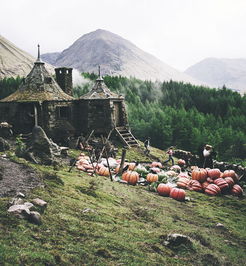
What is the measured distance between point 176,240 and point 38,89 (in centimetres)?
2488

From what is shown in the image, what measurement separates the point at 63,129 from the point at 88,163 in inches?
394

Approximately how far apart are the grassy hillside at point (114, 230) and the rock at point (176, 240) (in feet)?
0.51

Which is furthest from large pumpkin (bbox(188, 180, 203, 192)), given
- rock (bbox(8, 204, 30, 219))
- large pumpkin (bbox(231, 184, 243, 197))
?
rock (bbox(8, 204, 30, 219))

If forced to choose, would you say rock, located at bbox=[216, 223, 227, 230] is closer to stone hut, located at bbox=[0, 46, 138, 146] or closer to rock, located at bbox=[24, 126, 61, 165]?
rock, located at bbox=[24, 126, 61, 165]

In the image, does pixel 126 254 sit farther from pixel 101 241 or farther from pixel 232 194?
pixel 232 194

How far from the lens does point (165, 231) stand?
37.3 ft

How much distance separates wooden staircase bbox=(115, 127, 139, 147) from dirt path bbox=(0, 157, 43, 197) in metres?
18.1

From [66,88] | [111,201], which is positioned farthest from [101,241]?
[66,88]

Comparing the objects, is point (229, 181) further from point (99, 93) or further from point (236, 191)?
point (99, 93)

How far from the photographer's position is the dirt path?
12.0 meters

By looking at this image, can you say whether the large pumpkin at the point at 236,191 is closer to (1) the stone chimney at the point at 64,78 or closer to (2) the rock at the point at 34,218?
(2) the rock at the point at 34,218

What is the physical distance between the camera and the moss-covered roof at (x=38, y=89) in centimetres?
3056

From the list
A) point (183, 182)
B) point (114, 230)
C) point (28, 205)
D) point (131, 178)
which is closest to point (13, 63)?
point (131, 178)

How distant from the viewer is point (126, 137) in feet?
116
